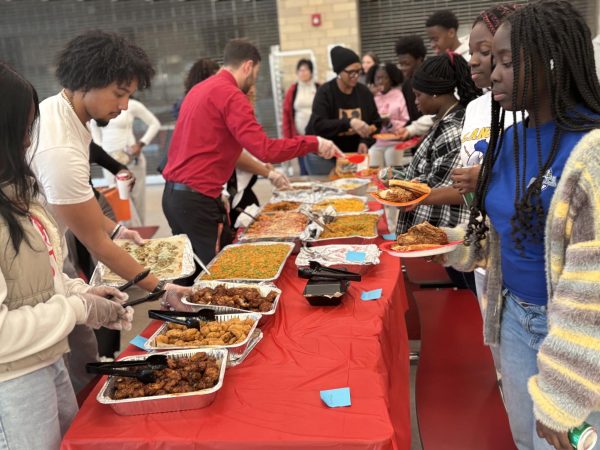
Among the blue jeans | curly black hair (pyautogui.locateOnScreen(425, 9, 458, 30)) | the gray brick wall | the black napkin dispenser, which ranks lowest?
the blue jeans

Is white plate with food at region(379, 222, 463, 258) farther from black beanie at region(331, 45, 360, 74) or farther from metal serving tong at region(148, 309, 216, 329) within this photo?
black beanie at region(331, 45, 360, 74)

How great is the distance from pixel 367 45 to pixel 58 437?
23.6ft

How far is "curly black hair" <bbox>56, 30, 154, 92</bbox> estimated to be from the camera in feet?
5.75

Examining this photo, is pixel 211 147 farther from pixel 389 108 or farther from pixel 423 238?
pixel 389 108

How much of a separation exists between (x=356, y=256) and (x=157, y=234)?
13.1 ft

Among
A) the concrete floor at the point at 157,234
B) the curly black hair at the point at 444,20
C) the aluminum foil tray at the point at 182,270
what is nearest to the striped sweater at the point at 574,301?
the concrete floor at the point at 157,234

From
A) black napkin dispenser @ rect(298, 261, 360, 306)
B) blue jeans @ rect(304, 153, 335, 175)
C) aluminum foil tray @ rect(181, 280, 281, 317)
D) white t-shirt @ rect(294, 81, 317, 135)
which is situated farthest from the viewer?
white t-shirt @ rect(294, 81, 317, 135)

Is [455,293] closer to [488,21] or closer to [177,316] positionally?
[488,21]

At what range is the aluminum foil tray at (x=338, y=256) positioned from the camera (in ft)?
6.98

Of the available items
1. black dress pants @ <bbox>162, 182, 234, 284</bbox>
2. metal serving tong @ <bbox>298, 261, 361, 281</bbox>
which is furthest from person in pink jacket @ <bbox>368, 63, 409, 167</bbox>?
metal serving tong @ <bbox>298, 261, 361, 281</bbox>

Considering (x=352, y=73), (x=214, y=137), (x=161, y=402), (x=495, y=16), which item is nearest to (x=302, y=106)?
(x=352, y=73)

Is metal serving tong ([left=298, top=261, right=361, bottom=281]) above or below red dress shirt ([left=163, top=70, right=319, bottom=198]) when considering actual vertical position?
below

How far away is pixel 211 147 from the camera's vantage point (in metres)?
2.78

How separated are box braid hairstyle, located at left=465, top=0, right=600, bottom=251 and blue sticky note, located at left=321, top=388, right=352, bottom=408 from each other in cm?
52
